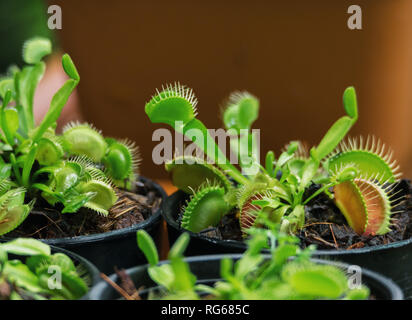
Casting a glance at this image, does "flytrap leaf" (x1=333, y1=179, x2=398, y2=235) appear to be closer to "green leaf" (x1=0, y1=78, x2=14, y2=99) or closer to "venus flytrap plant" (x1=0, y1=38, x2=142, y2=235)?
"venus flytrap plant" (x1=0, y1=38, x2=142, y2=235)

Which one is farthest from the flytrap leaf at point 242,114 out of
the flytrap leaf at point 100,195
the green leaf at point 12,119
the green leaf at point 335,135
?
the green leaf at point 12,119

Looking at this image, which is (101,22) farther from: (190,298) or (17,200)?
(190,298)

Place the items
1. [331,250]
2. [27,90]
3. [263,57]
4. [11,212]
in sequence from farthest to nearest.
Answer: [263,57] → [27,90] → [11,212] → [331,250]

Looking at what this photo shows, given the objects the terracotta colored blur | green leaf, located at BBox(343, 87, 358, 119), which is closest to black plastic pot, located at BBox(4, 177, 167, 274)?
green leaf, located at BBox(343, 87, 358, 119)

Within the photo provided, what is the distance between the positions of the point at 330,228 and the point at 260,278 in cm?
30

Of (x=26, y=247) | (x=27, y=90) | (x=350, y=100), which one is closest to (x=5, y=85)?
(x=27, y=90)

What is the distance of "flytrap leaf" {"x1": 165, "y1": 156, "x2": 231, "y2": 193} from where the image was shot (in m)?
0.97

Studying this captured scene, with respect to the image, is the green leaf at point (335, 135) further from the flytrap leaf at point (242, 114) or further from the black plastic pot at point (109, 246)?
the black plastic pot at point (109, 246)

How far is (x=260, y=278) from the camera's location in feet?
1.98

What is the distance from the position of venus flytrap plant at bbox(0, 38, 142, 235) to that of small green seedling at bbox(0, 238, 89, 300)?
171 mm

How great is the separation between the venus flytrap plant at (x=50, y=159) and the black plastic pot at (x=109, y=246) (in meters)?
0.05

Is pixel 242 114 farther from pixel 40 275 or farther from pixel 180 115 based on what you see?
pixel 40 275

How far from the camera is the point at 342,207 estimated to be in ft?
2.98

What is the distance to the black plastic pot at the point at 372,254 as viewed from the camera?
2.49ft
